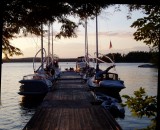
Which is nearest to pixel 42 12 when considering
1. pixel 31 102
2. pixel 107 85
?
pixel 107 85

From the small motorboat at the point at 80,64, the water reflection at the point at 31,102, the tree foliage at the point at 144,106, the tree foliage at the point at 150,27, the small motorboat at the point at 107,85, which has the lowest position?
the water reflection at the point at 31,102

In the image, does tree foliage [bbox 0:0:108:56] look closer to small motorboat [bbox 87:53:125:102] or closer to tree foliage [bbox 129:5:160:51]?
tree foliage [bbox 129:5:160:51]

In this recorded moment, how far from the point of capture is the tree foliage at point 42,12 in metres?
6.74

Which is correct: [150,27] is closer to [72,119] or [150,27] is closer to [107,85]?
[72,119]

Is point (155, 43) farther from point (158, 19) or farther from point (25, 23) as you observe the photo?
point (25, 23)

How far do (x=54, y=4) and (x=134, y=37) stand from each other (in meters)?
1.85

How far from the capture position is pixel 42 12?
23.7ft

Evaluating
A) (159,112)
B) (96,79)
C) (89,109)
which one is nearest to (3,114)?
(96,79)

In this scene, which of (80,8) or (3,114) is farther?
(3,114)

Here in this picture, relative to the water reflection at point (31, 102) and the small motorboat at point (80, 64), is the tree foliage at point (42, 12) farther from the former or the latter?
the small motorboat at point (80, 64)

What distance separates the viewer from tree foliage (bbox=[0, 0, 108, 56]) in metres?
6.74

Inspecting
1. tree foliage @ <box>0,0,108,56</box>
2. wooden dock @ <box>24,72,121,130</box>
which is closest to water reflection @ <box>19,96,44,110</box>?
wooden dock @ <box>24,72,121,130</box>

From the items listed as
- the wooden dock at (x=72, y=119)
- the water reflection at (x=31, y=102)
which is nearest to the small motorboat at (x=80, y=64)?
the water reflection at (x=31, y=102)

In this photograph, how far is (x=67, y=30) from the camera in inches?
320
